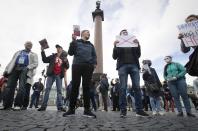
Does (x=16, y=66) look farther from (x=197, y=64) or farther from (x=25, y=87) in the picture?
(x=197, y=64)

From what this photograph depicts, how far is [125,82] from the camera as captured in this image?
6.04m

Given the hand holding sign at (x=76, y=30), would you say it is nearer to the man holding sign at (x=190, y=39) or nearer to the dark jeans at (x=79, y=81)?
the dark jeans at (x=79, y=81)

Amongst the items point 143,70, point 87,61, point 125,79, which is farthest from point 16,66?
point 143,70

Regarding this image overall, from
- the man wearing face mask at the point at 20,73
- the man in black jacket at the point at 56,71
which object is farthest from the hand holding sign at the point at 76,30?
the man wearing face mask at the point at 20,73

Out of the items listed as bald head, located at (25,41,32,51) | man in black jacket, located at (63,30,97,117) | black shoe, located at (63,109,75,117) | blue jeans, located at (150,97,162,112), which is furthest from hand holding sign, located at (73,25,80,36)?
blue jeans, located at (150,97,162,112)

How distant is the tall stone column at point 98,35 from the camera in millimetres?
25625

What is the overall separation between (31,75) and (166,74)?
178 inches

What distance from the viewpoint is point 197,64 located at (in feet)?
13.1

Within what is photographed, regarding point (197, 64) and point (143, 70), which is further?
point (143, 70)

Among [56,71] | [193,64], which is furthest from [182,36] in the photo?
[56,71]

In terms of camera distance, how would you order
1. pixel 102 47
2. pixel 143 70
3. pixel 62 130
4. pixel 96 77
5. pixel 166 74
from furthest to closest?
pixel 102 47 → pixel 96 77 → pixel 143 70 → pixel 166 74 → pixel 62 130

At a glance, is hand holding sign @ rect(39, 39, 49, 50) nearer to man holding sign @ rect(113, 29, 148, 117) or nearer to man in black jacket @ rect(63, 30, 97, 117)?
man in black jacket @ rect(63, 30, 97, 117)

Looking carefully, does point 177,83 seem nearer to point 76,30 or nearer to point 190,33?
point 190,33

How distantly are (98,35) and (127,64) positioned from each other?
840 inches
